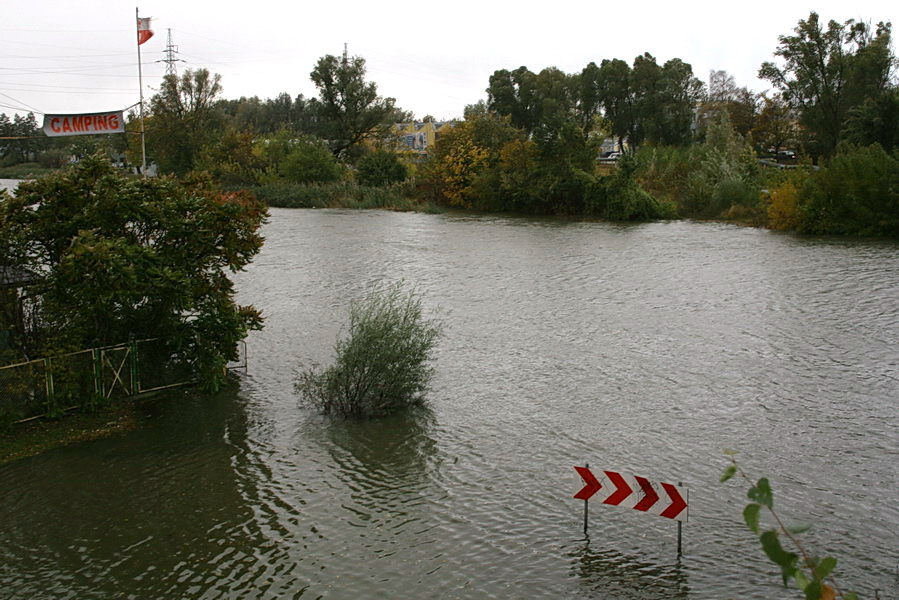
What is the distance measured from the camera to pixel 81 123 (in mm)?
25125

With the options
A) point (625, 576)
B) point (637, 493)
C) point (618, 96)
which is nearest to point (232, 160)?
point (618, 96)

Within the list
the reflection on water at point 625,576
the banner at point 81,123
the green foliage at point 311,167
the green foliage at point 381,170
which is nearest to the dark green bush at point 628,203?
the green foliage at point 381,170

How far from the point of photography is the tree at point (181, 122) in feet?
283

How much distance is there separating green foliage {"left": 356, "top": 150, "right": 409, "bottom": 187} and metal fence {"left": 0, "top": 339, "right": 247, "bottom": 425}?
55.9 meters

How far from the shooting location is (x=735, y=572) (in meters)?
11.7

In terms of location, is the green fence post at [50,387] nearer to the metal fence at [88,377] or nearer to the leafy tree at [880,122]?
the metal fence at [88,377]

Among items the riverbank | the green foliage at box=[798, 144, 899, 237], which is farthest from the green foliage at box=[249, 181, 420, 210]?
the riverbank

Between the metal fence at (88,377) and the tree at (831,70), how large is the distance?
5807 centimetres

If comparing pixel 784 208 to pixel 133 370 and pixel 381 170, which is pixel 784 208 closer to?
pixel 381 170

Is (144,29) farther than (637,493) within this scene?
Yes

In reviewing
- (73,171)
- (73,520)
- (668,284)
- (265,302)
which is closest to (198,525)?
(73,520)

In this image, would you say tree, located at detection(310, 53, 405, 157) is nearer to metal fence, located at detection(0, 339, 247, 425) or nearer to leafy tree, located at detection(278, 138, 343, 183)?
leafy tree, located at detection(278, 138, 343, 183)

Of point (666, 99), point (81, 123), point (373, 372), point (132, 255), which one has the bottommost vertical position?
point (373, 372)

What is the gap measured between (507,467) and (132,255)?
8.41 metres
